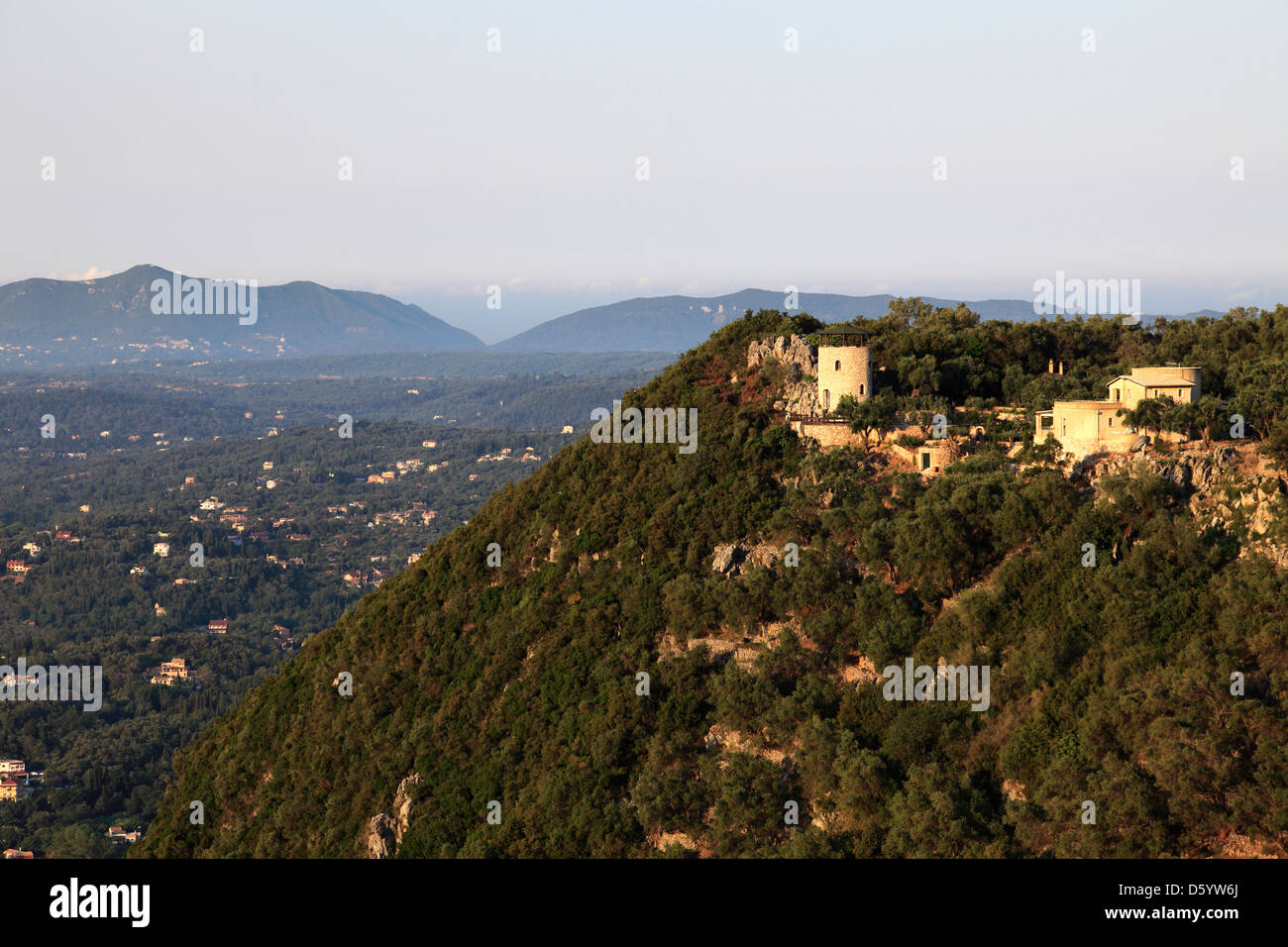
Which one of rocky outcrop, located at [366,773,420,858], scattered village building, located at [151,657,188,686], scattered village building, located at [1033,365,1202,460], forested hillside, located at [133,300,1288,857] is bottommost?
scattered village building, located at [151,657,188,686]

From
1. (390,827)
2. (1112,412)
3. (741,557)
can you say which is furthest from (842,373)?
(390,827)

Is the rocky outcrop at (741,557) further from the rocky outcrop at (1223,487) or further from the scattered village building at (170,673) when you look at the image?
the scattered village building at (170,673)

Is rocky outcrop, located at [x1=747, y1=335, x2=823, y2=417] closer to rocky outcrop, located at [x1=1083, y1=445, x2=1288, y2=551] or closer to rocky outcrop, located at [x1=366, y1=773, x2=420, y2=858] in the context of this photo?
rocky outcrop, located at [x1=1083, y1=445, x2=1288, y2=551]

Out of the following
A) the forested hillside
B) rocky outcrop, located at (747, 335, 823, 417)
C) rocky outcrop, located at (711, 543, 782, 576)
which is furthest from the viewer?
rocky outcrop, located at (747, 335, 823, 417)

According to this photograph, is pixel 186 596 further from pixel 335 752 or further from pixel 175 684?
pixel 335 752

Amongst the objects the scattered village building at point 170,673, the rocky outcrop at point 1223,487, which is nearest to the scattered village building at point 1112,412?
the rocky outcrop at point 1223,487

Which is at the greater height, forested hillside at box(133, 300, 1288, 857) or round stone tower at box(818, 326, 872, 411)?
round stone tower at box(818, 326, 872, 411)

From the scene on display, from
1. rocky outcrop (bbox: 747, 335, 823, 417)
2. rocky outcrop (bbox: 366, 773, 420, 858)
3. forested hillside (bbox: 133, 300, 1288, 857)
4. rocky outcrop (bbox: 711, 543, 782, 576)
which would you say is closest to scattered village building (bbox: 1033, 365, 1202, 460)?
forested hillside (bbox: 133, 300, 1288, 857)
